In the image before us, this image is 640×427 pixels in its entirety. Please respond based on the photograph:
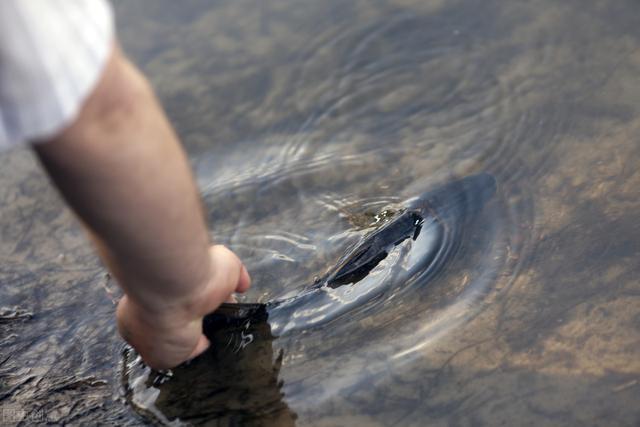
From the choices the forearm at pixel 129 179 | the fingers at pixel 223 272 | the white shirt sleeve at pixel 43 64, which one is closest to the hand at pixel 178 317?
the fingers at pixel 223 272

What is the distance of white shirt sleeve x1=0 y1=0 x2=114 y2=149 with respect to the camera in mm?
1053

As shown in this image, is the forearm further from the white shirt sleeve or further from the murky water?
the murky water

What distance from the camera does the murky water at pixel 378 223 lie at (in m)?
1.81

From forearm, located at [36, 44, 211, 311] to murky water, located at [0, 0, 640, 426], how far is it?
0.61 meters

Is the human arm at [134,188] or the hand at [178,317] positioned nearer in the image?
the human arm at [134,188]

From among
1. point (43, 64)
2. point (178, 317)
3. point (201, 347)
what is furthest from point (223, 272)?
point (43, 64)

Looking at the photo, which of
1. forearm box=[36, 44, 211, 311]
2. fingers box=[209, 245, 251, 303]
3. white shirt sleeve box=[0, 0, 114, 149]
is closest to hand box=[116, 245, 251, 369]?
fingers box=[209, 245, 251, 303]

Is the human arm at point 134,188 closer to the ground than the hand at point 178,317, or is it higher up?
higher up

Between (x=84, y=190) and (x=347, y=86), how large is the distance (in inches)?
70.3

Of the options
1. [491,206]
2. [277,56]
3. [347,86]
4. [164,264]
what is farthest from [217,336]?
[277,56]

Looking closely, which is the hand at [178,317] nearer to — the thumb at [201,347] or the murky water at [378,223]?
the thumb at [201,347]

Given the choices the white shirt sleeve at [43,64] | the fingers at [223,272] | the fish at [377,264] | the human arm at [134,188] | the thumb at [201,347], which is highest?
the white shirt sleeve at [43,64]

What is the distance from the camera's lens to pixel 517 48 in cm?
283

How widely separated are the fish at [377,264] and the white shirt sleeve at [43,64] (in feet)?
2.99
